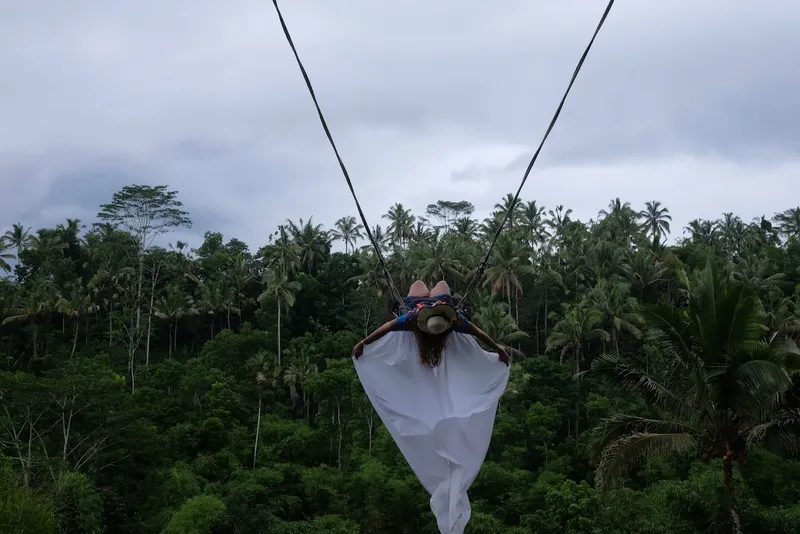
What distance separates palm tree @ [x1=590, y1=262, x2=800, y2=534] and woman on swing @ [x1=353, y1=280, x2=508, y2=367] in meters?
4.14

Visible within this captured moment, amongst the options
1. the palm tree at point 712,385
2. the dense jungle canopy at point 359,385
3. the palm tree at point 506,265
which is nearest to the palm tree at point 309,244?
the dense jungle canopy at point 359,385

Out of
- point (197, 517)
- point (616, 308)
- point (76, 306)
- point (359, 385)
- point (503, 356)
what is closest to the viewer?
point (503, 356)

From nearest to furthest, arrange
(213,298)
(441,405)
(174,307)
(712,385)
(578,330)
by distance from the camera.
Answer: (441,405) < (712,385) < (578,330) < (174,307) < (213,298)

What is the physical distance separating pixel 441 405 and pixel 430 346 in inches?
13.6

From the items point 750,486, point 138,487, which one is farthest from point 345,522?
point 750,486

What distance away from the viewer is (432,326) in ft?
13.9

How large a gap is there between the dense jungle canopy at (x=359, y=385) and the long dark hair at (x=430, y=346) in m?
4.32

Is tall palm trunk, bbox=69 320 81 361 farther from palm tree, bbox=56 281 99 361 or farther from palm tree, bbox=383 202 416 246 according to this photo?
palm tree, bbox=383 202 416 246

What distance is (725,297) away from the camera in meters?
7.86

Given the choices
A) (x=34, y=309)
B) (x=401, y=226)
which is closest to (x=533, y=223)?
(x=401, y=226)

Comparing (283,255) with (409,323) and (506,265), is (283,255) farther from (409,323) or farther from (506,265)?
(409,323)

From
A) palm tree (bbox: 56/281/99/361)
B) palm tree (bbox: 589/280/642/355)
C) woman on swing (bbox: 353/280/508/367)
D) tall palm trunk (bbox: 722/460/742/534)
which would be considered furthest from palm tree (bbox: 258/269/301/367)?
woman on swing (bbox: 353/280/508/367)

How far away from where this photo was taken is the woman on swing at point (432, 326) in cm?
422

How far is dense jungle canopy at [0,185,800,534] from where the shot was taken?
8.43m
